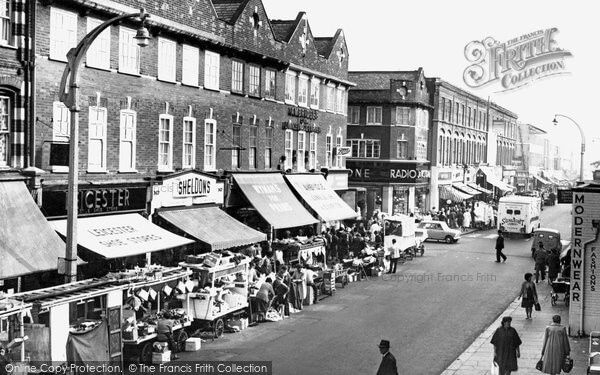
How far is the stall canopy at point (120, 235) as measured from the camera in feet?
66.8

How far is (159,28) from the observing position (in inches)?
1034

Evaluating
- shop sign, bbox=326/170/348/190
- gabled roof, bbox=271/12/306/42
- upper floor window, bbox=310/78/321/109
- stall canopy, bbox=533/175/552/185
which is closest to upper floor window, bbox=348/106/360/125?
shop sign, bbox=326/170/348/190

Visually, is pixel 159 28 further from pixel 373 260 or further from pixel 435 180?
pixel 435 180

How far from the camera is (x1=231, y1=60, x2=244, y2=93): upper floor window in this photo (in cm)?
3203

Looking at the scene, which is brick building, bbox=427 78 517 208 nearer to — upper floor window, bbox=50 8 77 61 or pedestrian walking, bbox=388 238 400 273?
pedestrian walking, bbox=388 238 400 273

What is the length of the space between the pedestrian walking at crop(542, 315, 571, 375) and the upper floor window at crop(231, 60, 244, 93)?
1918 cm

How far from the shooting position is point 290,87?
38.4 meters

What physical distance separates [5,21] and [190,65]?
9382mm

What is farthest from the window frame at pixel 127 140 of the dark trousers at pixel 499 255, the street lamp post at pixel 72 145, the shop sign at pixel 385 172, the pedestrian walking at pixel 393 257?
the shop sign at pixel 385 172

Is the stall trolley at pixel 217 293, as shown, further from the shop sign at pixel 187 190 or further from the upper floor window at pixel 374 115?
the upper floor window at pixel 374 115

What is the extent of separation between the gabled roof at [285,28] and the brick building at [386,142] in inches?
859

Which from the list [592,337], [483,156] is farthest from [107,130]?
[483,156]

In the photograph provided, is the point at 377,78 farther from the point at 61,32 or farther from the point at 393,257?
the point at 61,32

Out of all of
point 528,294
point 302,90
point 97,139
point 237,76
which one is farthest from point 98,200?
point 302,90
